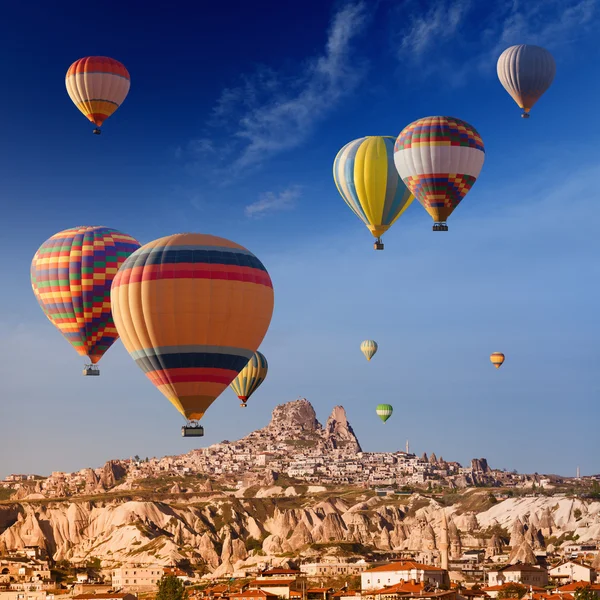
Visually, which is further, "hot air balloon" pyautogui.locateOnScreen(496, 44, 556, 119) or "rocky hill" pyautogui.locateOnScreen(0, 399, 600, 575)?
"rocky hill" pyautogui.locateOnScreen(0, 399, 600, 575)

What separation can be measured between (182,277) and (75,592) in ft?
269

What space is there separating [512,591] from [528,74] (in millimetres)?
53368

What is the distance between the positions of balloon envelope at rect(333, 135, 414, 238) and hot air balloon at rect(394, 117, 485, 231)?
3.44 m

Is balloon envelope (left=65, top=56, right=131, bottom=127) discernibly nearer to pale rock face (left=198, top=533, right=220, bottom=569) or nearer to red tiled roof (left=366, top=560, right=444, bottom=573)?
red tiled roof (left=366, top=560, right=444, bottom=573)

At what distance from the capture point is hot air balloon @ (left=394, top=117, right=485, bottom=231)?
206ft

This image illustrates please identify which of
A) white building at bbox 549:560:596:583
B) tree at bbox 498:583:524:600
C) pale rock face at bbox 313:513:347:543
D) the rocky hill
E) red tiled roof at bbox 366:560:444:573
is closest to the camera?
tree at bbox 498:583:524:600

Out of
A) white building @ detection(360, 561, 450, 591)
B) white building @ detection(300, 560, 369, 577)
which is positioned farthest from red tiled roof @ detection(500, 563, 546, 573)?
white building @ detection(300, 560, 369, 577)

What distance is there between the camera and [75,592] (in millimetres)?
128000

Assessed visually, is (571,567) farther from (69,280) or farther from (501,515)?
(69,280)

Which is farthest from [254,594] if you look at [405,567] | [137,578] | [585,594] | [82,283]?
[82,283]

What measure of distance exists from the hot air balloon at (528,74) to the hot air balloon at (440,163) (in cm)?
400

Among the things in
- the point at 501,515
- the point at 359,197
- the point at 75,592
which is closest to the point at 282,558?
the point at 75,592

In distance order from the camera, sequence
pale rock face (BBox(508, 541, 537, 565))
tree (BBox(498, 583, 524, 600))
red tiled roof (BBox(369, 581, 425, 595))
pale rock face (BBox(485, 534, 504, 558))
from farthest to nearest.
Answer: pale rock face (BBox(485, 534, 504, 558))
pale rock face (BBox(508, 541, 537, 565))
tree (BBox(498, 583, 524, 600))
red tiled roof (BBox(369, 581, 425, 595))

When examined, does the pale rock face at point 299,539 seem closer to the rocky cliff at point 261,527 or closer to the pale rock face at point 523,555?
the rocky cliff at point 261,527
